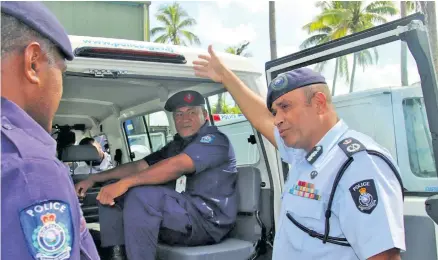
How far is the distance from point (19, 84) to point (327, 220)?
3.71ft

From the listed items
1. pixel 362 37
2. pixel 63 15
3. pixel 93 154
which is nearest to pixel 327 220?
pixel 362 37

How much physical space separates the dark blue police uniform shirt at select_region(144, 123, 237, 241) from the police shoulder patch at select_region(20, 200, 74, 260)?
2.20 meters

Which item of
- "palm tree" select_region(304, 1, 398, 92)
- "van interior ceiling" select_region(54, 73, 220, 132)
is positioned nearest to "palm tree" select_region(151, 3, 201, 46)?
"palm tree" select_region(304, 1, 398, 92)

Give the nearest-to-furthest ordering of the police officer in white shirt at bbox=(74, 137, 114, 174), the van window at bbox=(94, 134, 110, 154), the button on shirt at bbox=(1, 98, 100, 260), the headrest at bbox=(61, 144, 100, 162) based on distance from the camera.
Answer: the button on shirt at bbox=(1, 98, 100, 260)
the headrest at bbox=(61, 144, 100, 162)
the police officer in white shirt at bbox=(74, 137, 114, 174)
the van window at bbox=(94, 134, 110, 154)

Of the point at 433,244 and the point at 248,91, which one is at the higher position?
the point at 248,91

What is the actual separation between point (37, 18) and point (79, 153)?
327cm

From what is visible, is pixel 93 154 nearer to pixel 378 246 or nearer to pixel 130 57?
pixel 130 57

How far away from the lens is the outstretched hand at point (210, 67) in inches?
105

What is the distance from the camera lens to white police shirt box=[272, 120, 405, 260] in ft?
4.83

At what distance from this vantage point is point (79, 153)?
13.3 ft

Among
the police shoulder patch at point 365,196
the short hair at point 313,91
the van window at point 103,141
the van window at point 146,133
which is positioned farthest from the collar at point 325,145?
the van window at point 103,141

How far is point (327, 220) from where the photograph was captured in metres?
1.62

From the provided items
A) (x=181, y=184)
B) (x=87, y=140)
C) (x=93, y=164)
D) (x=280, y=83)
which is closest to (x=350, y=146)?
(x=280, y=83)

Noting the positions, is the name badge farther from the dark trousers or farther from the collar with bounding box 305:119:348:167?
the collar with bounding box 305:119:348:167
